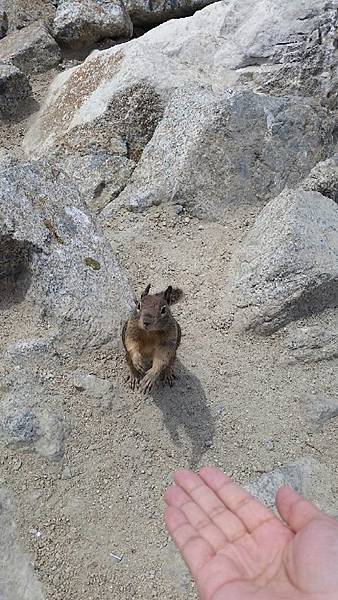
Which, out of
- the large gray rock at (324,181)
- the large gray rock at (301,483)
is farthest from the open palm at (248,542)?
the large gray rock at (324,181)

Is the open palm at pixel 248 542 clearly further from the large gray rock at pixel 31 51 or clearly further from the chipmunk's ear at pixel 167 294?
the large gray rock at pixel 31 51

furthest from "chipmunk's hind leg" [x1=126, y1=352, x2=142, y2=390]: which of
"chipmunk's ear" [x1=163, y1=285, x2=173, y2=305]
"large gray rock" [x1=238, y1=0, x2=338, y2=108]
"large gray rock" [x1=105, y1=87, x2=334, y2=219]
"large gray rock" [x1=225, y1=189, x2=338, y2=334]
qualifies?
"large gray rock" [x1=238, y1=0, x2=338, y2=108]

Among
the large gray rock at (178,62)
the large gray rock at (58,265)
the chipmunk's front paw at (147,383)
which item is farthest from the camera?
the large gray rock at (178,62)

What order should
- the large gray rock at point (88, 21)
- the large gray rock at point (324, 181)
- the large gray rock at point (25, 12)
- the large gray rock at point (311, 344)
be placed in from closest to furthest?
1. the large gray rock at point (311, 344)
2. the large gray rock at point (324, 181)
3. the large gray rock at point (88, 21)
4. the large gray rock at point (25, 12)

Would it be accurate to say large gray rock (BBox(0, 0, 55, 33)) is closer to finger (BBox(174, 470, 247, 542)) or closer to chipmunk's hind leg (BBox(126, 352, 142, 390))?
chipmunk's hind leg (BBox(126, 352, 142, 390))

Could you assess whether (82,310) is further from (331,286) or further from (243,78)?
(243,78)


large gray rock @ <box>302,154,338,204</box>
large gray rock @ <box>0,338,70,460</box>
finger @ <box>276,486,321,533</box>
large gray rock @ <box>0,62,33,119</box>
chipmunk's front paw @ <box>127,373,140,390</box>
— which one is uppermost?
large gray rock @ <box>0,62,33,119</box>

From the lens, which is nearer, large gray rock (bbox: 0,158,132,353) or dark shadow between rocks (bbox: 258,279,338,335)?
large gray rock (bbox: 0,158,132,353)
